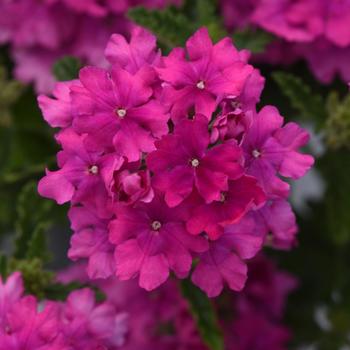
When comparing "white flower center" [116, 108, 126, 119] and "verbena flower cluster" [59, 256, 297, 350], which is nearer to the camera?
"white flower center" [116, 108, 126, 119]

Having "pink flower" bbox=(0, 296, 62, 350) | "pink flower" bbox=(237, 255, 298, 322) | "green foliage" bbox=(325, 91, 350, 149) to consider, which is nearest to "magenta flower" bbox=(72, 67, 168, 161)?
"pink flower" bbox=(0, 296, 62, 350)

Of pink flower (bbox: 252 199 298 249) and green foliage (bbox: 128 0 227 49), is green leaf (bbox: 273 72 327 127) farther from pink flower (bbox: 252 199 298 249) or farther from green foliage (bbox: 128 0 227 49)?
pink flower (bbox: 252 199 298 249)

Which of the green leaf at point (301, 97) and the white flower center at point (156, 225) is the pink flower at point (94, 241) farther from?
the green leaf at point (301, 97)

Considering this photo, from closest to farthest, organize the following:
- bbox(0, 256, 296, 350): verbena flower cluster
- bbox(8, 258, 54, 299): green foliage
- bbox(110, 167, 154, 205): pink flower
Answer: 1. bbox(110, 167, 154, 205): pink flower
2. bbox(8, 258, 54, 299): green foliage
3. bbox(0, 256, 296, 350): verbena flower cluster

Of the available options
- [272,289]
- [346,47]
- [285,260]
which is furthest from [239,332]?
[346,47]

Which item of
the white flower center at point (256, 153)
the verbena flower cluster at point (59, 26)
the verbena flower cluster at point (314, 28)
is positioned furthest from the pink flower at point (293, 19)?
the white flower center at point (256, 153)

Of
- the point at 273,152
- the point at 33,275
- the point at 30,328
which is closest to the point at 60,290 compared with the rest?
the point at 33,275

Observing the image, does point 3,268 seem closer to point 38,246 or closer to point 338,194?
point 38,246

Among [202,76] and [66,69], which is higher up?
[202,76]
